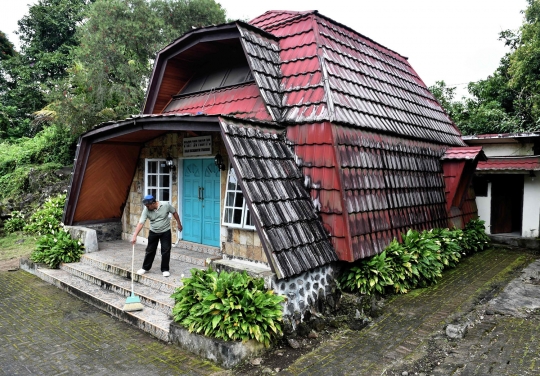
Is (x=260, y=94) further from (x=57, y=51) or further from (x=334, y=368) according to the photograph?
(x=57, y=51)

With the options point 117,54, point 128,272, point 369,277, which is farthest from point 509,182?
point 117,54

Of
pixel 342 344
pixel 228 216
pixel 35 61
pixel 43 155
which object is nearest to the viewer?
pixel 342 344

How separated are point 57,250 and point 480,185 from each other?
12.5 m

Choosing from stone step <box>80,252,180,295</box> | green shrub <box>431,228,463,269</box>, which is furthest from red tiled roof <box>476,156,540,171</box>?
stone step <box>80,252,180,295</box>

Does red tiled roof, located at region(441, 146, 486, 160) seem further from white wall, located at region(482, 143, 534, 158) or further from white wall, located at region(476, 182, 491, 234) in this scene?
white wall, located at region(476, 182, 491, 234)

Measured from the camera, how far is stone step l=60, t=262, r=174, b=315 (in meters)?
6.05

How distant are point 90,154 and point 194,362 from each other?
6.09 metres

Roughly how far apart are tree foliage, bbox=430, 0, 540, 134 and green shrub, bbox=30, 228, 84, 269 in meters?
16.9

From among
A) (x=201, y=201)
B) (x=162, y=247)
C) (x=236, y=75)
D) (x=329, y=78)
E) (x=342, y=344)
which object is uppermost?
(x=236, y=75)

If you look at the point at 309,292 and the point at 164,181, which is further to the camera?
the point at 164,181

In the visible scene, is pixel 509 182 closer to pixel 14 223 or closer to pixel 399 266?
pixel 399 266

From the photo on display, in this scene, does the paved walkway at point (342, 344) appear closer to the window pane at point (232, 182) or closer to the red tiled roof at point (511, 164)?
the window pane at point (232, 182)

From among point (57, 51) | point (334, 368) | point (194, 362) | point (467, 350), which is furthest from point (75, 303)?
point (57, 51)

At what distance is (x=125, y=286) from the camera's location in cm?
685
